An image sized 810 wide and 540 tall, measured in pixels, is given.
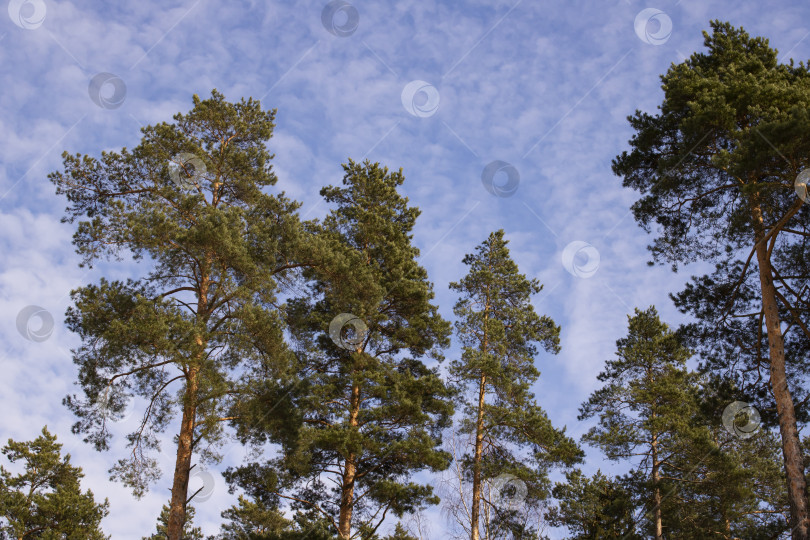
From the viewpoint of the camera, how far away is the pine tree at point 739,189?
1262 centimetres

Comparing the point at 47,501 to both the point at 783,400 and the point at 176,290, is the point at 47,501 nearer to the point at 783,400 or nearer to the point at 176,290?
the point at 176,290

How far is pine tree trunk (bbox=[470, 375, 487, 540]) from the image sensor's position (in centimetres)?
1956

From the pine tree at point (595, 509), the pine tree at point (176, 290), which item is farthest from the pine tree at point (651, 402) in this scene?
the pine tree at point (176, 290)

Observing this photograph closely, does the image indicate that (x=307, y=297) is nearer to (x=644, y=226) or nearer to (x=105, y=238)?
(x=105, y=238)

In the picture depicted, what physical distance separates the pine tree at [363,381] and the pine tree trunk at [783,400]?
8346 mm

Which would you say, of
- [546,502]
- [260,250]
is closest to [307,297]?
[260,250]

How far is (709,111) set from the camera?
1365 centimetres

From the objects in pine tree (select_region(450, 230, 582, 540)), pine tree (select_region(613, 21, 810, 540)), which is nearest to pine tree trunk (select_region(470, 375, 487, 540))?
pine tree (select_region(450, 230, 582, 540))

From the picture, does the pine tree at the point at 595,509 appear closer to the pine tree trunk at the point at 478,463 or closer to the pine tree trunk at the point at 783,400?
the pine tree trunk at the point at 478,463

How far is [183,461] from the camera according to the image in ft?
47.0

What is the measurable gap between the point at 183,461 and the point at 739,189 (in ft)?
44.1

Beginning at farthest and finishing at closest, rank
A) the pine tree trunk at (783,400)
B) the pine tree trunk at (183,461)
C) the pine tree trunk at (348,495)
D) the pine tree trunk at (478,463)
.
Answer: the pine tree trunk at (478,463), the pine tree trunk at (348,495), the pine tree trunk at (183,461), the pine tree trunk at (783,400)

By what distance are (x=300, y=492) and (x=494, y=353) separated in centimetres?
798

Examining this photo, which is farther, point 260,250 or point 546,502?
point 546,502
